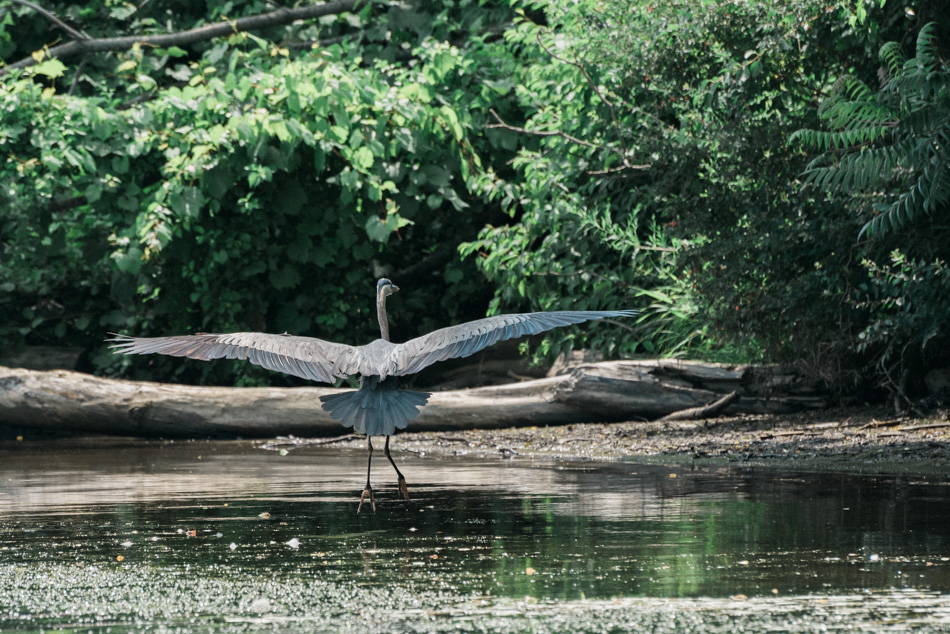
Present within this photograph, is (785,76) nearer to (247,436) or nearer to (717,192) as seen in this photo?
(717,192)

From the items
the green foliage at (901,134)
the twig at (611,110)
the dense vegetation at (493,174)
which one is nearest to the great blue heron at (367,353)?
the green foliage at (901,134)

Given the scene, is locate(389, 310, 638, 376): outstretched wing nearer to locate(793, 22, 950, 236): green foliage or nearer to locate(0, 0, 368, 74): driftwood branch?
locate(793, 22, 950, 236): green foliage

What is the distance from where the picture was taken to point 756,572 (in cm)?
442

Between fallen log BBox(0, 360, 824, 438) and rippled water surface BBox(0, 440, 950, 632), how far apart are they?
94.0 inches

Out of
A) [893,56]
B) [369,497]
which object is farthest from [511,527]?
[893,56]

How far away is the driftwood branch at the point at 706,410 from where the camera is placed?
404 inches

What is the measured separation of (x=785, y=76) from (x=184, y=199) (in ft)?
20.0

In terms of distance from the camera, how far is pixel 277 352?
261 inches

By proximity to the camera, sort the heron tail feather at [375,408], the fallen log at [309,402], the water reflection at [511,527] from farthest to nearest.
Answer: the fallen log at [309,402] < the heron tail feather at [375,408] < the water reflection at [511,527]

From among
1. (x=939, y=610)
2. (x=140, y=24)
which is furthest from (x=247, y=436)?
(x=939, y=610)

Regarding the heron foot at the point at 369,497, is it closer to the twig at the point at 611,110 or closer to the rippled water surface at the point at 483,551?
the rippled water surface at the point at 483,551

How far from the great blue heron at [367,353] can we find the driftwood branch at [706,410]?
3930 mm

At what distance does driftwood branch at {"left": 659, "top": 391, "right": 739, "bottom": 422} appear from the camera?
33.6 feet

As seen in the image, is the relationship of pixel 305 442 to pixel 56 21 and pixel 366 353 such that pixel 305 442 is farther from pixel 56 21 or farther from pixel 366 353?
pixel 56 21
